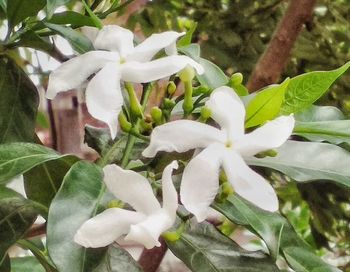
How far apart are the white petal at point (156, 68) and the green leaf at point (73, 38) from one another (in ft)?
0.40

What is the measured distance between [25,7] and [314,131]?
0.30m

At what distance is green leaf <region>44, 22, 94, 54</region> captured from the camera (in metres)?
0.69

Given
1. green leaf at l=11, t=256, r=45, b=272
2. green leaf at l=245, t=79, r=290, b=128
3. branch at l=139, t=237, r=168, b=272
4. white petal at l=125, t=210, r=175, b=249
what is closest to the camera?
white petal at l=125, t=210, r=175, b=249

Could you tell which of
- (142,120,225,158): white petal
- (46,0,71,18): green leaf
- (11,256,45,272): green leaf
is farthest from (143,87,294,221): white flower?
(11,256,45,272): green leaf

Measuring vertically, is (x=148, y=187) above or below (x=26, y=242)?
above

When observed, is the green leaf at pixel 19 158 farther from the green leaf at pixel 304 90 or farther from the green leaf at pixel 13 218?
the green leaf at pixel 304 90

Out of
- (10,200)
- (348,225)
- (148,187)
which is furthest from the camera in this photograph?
(348,225)

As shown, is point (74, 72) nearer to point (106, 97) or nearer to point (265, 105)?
point (106, 97)

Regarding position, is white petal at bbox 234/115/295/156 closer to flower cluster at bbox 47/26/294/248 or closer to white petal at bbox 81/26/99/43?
flower cluster at bbox 47/26/294/248

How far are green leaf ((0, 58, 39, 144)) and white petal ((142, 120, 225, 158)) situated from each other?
0.24 metres

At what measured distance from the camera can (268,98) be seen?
1.94 feet

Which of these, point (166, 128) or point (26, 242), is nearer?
point (166, 128)

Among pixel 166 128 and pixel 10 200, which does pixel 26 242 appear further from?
pixel 166 128

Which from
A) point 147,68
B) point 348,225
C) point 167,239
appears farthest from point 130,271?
point 348,225
